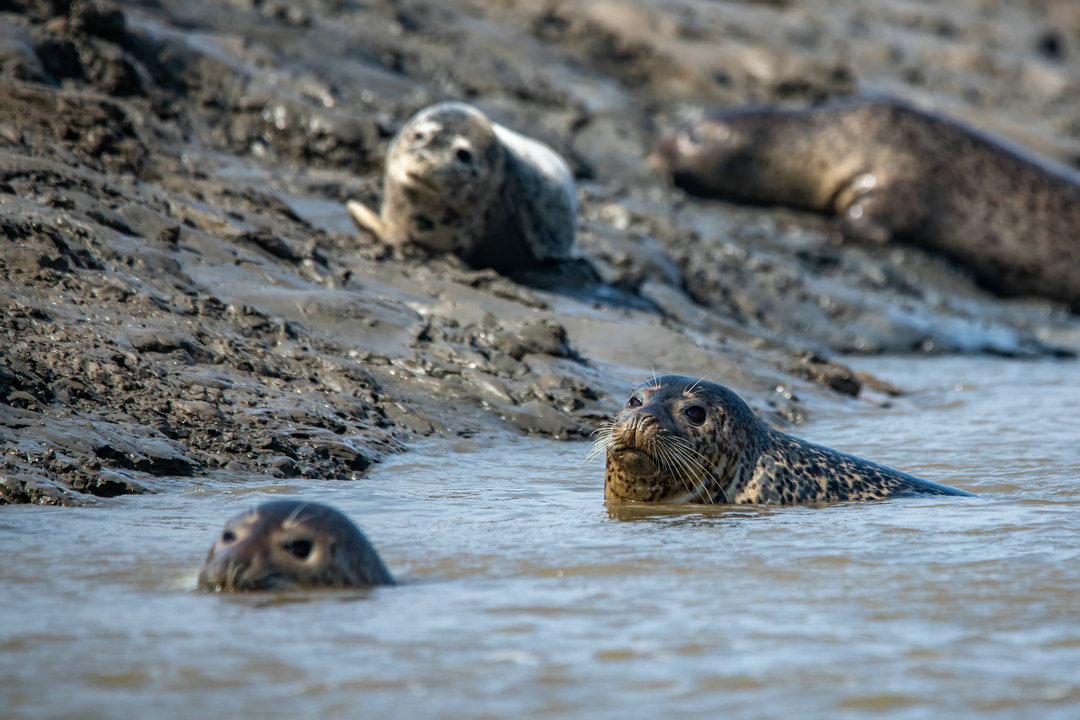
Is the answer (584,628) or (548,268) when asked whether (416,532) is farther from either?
(548,268)

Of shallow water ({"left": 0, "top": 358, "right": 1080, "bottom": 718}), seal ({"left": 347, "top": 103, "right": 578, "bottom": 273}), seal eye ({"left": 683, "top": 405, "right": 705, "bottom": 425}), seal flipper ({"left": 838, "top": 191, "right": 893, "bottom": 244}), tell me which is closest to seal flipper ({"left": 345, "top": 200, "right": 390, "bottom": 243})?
seal ({"left": 347, "top": 103, "right": 578, "bottom": 273})

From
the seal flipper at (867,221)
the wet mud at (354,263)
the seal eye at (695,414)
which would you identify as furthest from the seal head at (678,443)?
the seal flipper at (867,221)

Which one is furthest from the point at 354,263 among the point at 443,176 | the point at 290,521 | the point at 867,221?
the point at 867,221

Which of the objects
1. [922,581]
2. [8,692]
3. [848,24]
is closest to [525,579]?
[922,581]

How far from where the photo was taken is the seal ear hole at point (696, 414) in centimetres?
466

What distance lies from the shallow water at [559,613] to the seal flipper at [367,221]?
11.3 feet

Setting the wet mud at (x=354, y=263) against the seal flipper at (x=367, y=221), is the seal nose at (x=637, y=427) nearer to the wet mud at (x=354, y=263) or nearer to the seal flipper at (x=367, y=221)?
the wet mud at (x=354, y=263)

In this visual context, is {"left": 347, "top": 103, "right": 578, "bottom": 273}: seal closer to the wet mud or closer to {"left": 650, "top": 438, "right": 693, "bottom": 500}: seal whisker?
the wet mud

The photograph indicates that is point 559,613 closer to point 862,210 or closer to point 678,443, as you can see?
point 678,443

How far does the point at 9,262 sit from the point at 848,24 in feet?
50.2

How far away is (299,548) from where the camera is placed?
295 cm

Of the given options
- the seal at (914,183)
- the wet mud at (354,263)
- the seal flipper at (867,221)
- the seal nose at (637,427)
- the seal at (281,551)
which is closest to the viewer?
the seal at (281,551)

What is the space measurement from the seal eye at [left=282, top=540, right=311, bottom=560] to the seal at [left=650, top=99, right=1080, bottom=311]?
9.89m

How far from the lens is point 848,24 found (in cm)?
1833
